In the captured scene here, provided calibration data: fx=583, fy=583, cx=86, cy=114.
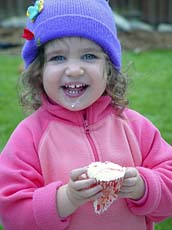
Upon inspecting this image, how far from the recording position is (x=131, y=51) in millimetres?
10055

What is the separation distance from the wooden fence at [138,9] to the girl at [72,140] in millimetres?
10754

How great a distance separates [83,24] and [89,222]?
0.82 metres

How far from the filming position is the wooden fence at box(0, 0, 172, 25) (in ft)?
42.9

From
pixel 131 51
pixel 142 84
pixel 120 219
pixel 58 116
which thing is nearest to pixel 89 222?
pixel 120 219

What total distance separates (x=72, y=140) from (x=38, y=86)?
31 centimetres

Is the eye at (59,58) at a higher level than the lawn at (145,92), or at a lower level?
higher

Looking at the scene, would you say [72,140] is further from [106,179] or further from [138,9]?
[138,9]

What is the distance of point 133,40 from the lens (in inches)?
441

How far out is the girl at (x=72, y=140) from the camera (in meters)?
2.34

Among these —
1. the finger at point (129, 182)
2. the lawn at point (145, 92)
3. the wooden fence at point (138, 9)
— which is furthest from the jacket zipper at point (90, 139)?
the wooden fence at point (138, 9)

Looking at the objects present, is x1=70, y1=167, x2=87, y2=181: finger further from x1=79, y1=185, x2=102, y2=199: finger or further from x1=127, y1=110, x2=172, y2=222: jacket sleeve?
→ x1=127, y1=110, x2=172, y2=222: jacket sleeve

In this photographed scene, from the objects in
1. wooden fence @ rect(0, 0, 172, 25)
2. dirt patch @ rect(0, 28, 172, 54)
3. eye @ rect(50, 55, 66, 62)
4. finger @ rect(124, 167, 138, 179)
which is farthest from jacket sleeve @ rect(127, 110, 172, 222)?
wooden fence @ rect(0, 0, 172, 25)

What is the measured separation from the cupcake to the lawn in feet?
4.93

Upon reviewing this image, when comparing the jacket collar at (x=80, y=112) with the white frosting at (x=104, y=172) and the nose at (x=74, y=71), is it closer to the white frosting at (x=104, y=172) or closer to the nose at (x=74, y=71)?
the nose at (x=74, y=71)
